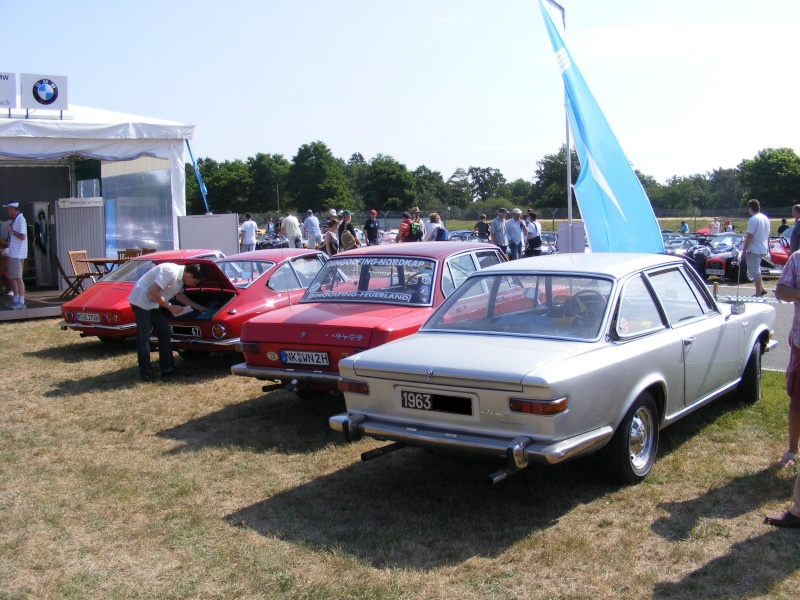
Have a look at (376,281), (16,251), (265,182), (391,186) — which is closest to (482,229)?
(16,251)

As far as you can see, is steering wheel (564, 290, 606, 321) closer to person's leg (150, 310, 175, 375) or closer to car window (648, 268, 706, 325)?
car window (648, 268, 706, 325)

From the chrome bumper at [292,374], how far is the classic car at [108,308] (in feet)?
12.0

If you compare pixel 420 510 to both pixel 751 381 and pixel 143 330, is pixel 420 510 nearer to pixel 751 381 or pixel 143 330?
pixel 751 381

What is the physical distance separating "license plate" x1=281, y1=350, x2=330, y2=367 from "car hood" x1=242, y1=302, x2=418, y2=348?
0.10 m

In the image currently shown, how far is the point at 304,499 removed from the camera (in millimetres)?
5078

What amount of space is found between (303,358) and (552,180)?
73.9 metres

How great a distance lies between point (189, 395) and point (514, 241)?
1157 cm

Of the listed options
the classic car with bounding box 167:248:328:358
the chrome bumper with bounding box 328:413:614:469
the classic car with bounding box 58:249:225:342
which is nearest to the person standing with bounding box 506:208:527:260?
the classic car with bounding box 167:248:328:358

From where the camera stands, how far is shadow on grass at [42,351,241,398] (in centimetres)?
864

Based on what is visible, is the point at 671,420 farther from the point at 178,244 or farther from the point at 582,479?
the point at 178,244

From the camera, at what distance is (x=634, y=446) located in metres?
5.02

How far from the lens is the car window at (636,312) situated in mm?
5059

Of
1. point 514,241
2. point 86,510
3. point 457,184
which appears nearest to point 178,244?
point 514,241

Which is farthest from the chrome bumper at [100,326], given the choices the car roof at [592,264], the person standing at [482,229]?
the person standing at [482,229]
